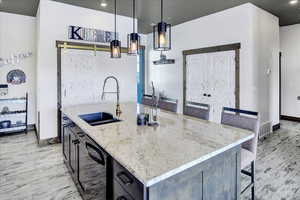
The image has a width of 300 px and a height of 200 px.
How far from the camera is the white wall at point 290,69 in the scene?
19.9 feet

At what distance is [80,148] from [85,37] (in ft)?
10.5

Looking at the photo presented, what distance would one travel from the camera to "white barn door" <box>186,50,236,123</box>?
15.3ft

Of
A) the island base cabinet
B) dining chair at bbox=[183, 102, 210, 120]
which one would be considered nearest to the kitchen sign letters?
dining chair at bbox=[183, 102, 210, 120]

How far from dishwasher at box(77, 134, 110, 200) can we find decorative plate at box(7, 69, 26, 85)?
159 inches

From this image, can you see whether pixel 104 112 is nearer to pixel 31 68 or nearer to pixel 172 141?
pixel 172 141

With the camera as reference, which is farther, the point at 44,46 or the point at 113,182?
the point at 44,46

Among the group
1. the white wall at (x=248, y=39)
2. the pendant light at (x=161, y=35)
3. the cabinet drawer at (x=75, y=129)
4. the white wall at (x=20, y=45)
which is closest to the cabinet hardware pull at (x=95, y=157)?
the cabinet drawer at (x=75, y=129)

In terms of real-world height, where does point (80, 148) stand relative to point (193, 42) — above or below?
below

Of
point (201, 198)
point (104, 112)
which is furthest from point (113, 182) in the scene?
point (104, 112)

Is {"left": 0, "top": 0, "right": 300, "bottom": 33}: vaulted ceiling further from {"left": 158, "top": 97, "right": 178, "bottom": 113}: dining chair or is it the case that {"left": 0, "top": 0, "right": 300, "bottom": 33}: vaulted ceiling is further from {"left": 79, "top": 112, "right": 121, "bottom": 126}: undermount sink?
{"left": 79, "top": 112, "right": 121, "bottom": 126}: undermount sink

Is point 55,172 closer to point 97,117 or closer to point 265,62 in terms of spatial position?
point 97,117

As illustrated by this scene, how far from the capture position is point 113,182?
1518 millimetres

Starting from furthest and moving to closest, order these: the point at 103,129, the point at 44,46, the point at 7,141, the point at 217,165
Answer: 1. the point at 7,141
2. the point at 44,46
3. the point at 103,129
4. the point at 217,165

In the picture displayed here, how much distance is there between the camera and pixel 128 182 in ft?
4.09
